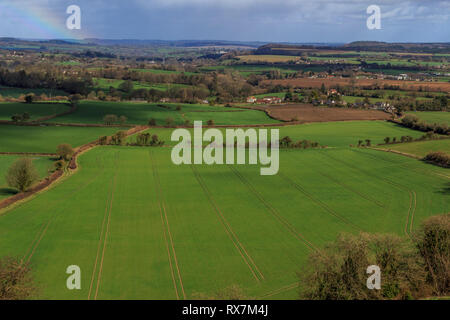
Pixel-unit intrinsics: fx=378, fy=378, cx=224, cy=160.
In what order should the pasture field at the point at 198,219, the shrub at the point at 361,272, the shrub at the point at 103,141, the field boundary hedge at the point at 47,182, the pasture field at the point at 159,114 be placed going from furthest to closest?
the pasture field at the point at 159,114 → the shrub at the point at 103,141 → the field boundary hedge at the point at 47,182 → the pasture field at the point at 198,219 → the shrub at the point at 361,272

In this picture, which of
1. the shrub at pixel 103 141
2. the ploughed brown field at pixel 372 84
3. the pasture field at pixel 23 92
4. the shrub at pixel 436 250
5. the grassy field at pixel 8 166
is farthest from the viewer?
the ploughed brown field at pixel 372 84

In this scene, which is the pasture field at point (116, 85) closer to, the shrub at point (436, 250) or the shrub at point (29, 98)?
the shrub at point (29, 98)

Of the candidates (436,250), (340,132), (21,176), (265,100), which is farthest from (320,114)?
(436,250)

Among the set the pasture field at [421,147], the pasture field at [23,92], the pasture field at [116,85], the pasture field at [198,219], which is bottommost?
the pasture field at [198,219]

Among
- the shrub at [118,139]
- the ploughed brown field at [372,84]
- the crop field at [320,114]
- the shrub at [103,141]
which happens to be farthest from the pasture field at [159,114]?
the ploughed brown field at [372,84]

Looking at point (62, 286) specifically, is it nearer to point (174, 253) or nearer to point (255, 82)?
point (174, 253)

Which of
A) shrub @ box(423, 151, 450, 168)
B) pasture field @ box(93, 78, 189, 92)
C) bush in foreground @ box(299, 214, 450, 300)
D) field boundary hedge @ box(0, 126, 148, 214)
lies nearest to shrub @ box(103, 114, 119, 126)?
field boundary hedge @ box(0, 126, 148, 214)

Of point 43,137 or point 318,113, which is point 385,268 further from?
point 318,113
